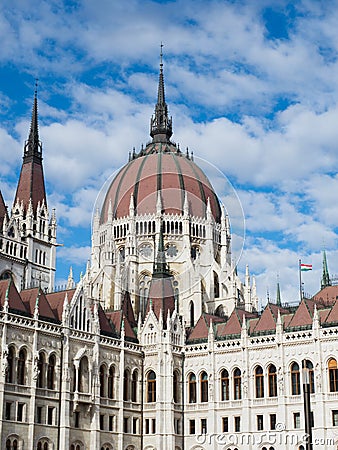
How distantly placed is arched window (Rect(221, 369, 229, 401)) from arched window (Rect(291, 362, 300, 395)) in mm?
6670

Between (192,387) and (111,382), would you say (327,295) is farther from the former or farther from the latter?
(111,382)

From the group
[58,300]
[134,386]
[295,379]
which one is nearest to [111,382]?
[134,386]

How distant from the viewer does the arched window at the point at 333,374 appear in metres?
57.5

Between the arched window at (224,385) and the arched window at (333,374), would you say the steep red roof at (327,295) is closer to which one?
the arched window at (333,374)

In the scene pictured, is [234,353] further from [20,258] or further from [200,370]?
[20,258]

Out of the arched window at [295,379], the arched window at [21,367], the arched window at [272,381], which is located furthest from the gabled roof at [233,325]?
the arched window at [21,367]

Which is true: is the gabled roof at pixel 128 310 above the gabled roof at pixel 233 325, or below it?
above

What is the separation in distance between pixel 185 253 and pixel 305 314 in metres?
24.2

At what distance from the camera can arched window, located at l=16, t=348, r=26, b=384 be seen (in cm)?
5312

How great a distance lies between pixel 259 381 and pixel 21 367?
21.5 m

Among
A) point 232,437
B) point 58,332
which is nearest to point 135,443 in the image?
point 232,437

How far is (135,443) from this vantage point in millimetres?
63250

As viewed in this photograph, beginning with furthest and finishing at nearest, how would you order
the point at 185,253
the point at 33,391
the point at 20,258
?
the point at 185,253, the point at 20,258, the point at 33,391

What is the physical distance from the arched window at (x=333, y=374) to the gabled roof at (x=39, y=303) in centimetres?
2349
